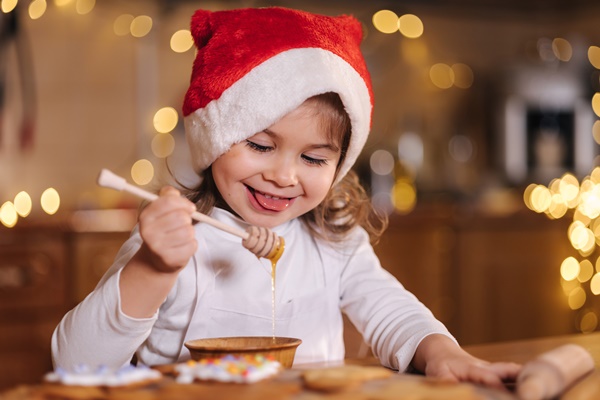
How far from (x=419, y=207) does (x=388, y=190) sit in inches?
12.4

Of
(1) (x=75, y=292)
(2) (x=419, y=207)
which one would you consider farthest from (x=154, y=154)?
(2) (x=419, y=207)

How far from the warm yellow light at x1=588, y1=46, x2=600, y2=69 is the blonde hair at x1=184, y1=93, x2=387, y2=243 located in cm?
266

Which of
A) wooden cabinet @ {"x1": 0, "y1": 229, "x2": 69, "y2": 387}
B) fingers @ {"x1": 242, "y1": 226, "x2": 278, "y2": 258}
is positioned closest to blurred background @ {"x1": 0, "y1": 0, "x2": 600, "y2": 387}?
wooden cabinet @ {"x1": 0, "y1": 229, "x2": 69, "y2": 387}

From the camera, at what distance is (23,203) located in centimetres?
293

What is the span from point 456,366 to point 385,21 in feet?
9.10

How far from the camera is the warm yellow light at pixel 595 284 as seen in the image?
3193 mm

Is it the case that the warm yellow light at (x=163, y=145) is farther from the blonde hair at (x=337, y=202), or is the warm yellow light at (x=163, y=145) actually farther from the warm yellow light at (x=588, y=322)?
the blonde hair at (x=337, y=202)

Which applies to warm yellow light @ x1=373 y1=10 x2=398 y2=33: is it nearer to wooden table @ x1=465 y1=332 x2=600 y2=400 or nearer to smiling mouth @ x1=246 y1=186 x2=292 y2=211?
wooden table @ x1=465 y1=332 x2=600 y2=400

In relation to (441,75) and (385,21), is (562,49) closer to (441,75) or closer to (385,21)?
(441,75)

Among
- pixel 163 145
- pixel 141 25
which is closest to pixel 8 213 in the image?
pixel 163 145

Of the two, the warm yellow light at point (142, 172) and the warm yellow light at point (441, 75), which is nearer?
the warm yellow light at point (142, 172)

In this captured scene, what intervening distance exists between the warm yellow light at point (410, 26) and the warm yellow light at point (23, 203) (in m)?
1.74

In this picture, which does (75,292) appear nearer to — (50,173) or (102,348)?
(50,173)

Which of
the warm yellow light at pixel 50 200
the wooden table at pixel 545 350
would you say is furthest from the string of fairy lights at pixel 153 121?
the wooden table at pixel 545 350
